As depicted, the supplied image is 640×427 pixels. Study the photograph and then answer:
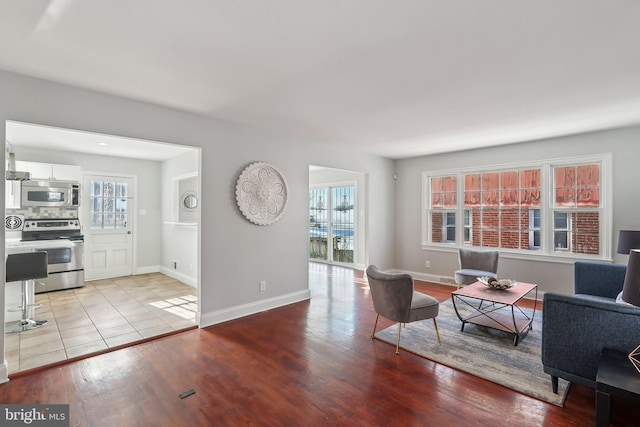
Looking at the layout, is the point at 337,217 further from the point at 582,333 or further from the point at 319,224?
the point at 582,333

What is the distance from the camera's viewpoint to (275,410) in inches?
83.5

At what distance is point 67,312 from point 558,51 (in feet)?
19.4

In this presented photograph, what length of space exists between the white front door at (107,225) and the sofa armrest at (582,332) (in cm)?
696

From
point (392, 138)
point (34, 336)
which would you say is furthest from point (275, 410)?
point (392, 138)

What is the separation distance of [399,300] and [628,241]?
2.86m

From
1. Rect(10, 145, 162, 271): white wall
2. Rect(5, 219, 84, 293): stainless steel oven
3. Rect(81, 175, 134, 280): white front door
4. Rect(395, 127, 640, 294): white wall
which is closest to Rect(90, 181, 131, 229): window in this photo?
Rect(81, 175, 134, 280): white front door

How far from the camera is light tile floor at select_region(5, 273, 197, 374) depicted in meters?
2.95

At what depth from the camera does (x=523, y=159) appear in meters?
4.85

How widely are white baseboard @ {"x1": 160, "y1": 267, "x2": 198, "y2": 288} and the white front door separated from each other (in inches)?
26.0

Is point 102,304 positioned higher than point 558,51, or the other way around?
point 558,51

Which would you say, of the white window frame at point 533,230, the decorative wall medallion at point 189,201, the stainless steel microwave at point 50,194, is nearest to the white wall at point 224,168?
the decorative wall medallion at point 189,201

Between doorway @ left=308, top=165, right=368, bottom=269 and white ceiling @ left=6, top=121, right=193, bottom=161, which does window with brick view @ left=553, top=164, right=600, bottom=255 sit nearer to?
doorway @ left=308, top=165, right=368, bottom=269

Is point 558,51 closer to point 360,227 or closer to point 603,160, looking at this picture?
point 603,160

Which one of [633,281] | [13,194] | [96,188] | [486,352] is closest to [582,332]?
[633,281]
